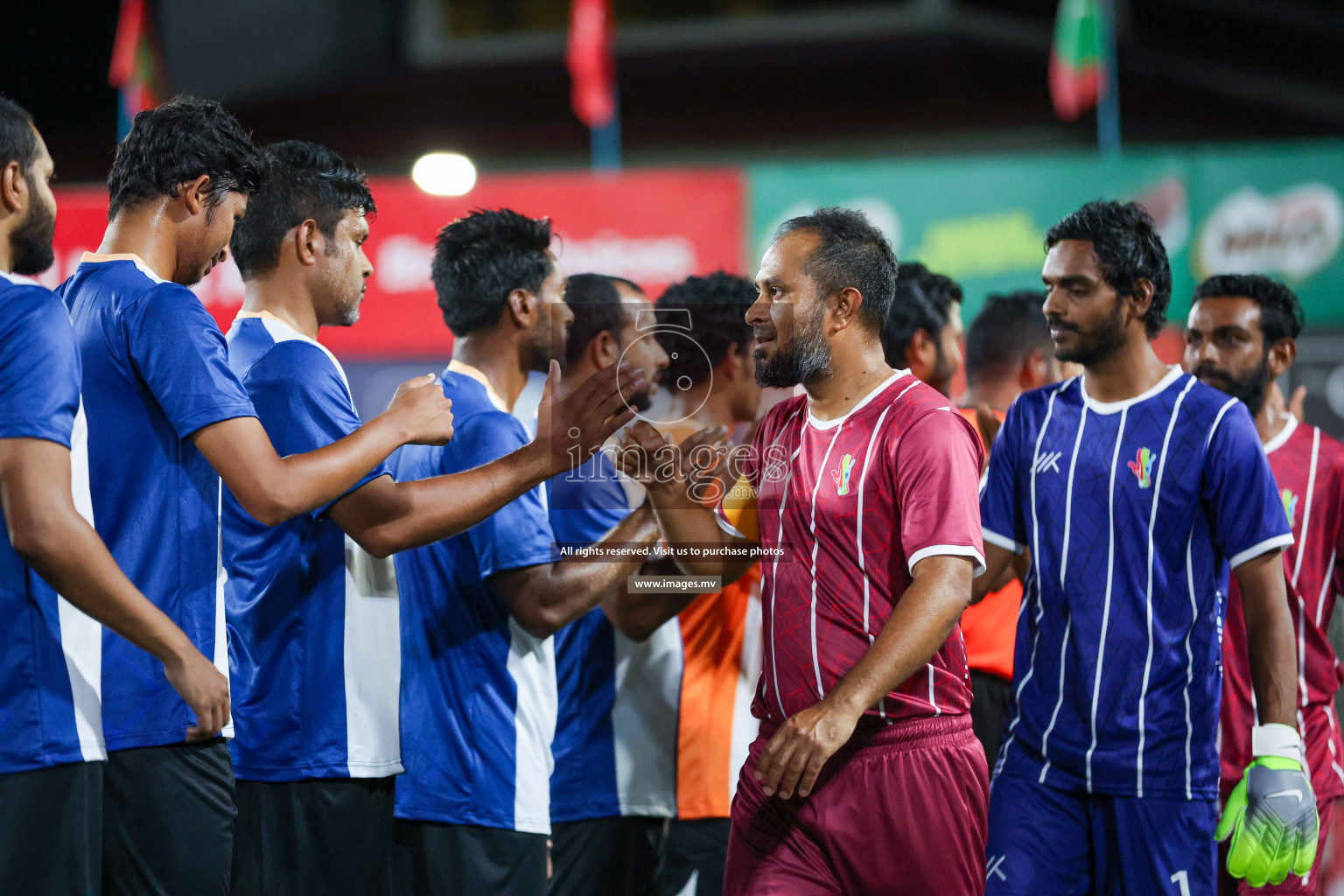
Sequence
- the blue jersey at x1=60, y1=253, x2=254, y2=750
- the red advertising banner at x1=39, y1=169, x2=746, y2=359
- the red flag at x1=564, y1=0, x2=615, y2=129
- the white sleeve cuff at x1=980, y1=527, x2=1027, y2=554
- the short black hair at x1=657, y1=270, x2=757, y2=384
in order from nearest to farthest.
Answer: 1. the blue jersey at x1=60, y1=253, x2=254, y2=750
2. the white sleeve cuff at x1=980, y1=527, x2=1027, y2=554
3. the short black hair at x1=657, y1=270, x2=757, y2=384
4. the red advertising banner at x1=39, y1=169, x2=746, y2=359
5. the red flag at x1=564, y1=0, x2=615, y2=129

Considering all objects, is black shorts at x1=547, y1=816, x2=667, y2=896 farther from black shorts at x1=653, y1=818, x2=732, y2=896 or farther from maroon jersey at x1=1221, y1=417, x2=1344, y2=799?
maroon jersey at x1=1221, y1=417, x2=1344, y2=799

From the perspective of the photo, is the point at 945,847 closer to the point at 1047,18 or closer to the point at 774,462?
the point at 774,462

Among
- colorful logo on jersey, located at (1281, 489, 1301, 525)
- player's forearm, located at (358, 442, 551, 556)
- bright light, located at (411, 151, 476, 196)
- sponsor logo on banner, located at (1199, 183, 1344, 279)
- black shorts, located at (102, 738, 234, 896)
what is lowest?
black shorts, located at (102, 738, 234, 896)

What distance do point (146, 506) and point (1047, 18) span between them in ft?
56.3

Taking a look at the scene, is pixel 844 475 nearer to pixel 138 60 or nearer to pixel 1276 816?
pixel 1276 816

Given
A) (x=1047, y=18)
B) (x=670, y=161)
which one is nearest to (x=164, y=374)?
(x=670, y=161)

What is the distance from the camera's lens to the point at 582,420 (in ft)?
9.23

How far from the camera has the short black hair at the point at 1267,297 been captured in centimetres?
415

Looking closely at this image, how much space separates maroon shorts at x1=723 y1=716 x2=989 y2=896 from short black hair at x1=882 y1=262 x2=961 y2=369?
6.53 feet

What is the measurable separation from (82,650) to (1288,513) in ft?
11.7

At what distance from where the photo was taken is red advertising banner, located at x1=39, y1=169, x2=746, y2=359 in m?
10.4

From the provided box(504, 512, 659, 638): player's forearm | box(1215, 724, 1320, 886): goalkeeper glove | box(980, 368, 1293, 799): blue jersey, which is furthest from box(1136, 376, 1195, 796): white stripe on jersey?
box(504, 512, 659, 638): player's forearm

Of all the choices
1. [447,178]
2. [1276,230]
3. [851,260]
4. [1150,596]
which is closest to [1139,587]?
[1150,596]

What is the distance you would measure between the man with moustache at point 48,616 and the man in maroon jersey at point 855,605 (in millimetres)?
1186
